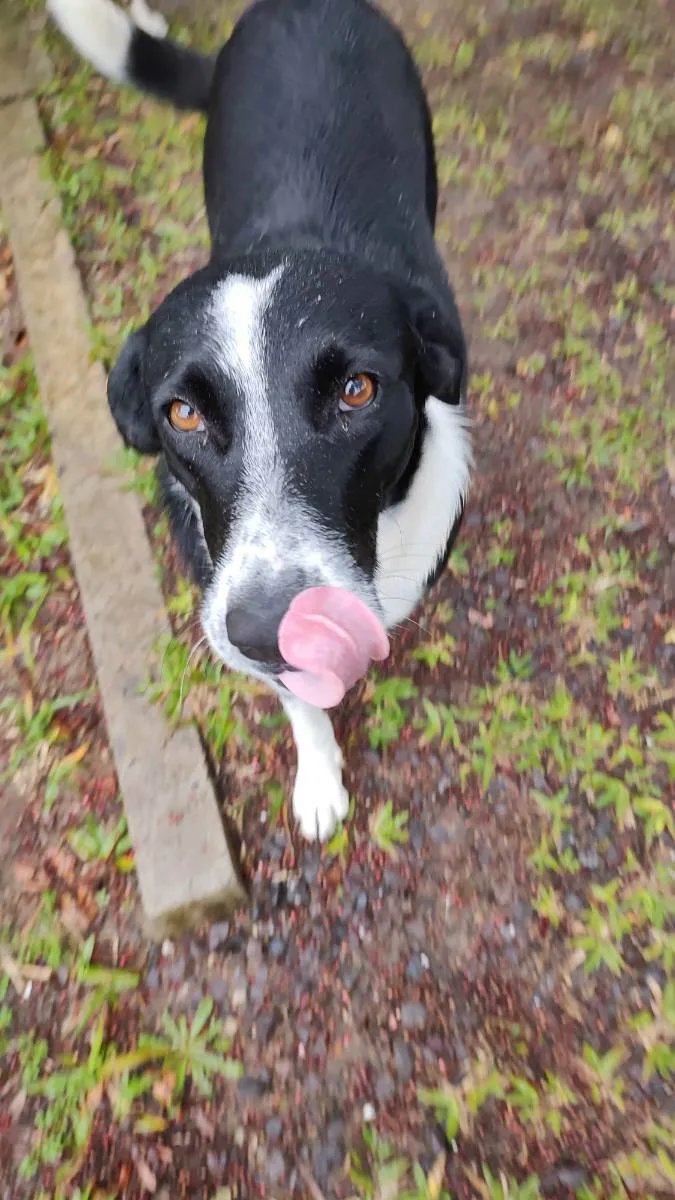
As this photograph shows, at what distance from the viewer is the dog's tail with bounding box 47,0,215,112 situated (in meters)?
3.16

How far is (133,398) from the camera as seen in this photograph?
7.43 ft

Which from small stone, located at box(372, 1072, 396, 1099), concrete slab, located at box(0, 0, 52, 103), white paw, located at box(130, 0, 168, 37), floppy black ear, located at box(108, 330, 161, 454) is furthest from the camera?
concrete slab, located at box(0, 0, 52, 103)

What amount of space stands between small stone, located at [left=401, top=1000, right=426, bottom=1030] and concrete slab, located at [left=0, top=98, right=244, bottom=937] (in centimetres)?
59

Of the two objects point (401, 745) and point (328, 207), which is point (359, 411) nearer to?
point (328, 207)

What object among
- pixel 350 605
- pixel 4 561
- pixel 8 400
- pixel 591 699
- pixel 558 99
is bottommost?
pixel 4 561

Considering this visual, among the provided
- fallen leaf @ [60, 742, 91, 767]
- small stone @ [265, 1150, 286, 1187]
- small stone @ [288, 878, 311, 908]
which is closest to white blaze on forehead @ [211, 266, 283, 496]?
small stone @ [288, 878, 311, 908]

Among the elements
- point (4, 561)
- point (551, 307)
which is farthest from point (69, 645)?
point (551, 307)

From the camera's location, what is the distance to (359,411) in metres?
1.89

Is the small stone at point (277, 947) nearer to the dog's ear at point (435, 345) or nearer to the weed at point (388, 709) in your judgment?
the weed at point (388, 709)

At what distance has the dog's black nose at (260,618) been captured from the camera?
65.4 inches

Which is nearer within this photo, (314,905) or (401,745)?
(314,905)

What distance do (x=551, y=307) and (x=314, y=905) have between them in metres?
2.57

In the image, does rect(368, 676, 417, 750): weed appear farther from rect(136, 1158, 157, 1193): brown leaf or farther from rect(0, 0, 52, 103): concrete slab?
rect(0, 0, 52, 103): concrete slab

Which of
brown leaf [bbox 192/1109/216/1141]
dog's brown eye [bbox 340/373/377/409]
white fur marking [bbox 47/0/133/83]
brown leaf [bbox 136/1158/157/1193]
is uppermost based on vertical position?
white fur marking [bbox 47/0/133/83]
